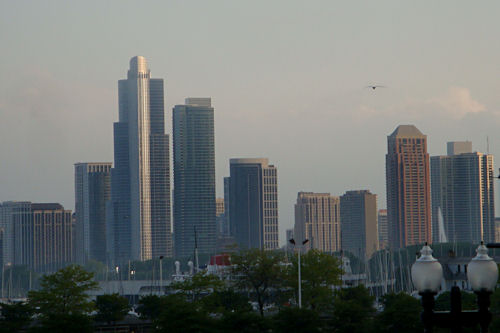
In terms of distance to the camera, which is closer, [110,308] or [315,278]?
[110,308]

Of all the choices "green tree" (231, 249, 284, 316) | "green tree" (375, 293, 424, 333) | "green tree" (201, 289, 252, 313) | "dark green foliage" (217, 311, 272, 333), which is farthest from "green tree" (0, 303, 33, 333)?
"green tree" (375, 293, 424, 333)

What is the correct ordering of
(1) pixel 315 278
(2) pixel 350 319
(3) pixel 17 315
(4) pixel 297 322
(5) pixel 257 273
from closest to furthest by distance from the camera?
(4) pixel 297 322
(2) pixel 350 319
(3) pixel 17 315
(1) pixel 315 278
(5) pixel 257 273

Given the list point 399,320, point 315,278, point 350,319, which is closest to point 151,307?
point 315,278

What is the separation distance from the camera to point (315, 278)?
92.3 m

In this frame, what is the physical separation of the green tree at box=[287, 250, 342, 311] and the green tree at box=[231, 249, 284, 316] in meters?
1.81

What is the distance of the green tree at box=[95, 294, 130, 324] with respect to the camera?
8369 centimetres

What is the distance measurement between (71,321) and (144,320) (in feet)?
66.1

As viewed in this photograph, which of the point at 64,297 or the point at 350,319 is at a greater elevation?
the point at 64,297

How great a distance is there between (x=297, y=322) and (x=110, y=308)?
2670 centimetres

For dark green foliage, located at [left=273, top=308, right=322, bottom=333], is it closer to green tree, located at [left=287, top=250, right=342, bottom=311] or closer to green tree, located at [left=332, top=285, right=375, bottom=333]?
green tree, located at [left=332, top=285, right=375, bottom=333]

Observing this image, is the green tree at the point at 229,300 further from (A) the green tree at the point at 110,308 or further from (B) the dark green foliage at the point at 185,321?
(B) the dark green foliage at the point at 185,321

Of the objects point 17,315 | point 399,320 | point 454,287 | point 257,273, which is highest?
point 454,287

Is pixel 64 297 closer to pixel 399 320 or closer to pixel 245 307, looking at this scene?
pixel 245 307

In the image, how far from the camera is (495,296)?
7375cm
